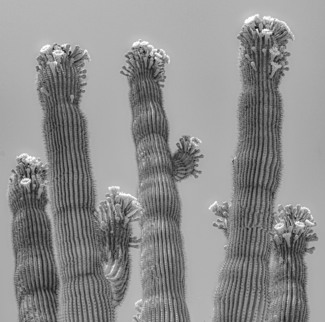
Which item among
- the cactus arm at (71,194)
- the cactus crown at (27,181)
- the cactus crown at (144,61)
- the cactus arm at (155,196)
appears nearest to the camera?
the cactus arm at (71,194)

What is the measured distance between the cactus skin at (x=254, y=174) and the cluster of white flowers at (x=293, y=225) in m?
0.32

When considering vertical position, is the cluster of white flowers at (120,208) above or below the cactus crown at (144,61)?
below

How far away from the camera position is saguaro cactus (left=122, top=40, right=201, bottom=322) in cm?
938

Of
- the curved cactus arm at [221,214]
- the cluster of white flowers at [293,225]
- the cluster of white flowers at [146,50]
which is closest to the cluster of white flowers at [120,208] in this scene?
the curved cactus arm at [221,214]

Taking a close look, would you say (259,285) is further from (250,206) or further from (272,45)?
(272,45)

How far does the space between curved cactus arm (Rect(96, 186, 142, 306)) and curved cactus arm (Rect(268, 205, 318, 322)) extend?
1.63 metres

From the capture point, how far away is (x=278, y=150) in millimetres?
9508

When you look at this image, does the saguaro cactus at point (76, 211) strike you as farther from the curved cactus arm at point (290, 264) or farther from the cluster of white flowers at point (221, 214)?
the curved cactus arm at point (290, 264)

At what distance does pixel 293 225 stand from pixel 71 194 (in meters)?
2.48

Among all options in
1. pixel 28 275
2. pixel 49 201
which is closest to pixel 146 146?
pixel 49 201

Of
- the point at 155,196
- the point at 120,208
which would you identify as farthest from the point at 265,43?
the point at 120,208

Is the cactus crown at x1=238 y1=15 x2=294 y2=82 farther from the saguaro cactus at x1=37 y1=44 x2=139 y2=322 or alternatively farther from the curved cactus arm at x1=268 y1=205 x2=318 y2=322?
the saguaro cactus at x1=37 y1=44 x2=139 y2=322

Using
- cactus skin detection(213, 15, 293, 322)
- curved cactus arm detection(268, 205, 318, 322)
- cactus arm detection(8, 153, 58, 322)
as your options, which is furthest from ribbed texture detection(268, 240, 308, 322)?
cactus arm detection(8, 153, 58, 322)

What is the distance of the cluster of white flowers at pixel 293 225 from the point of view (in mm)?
9492
